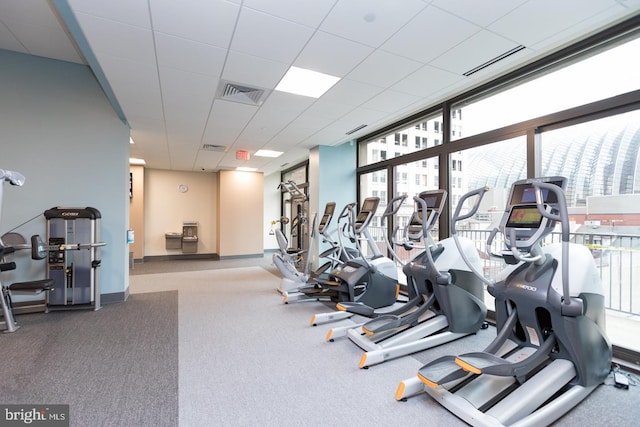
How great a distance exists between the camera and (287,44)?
2.83 m

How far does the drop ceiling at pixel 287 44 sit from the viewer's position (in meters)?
2.36

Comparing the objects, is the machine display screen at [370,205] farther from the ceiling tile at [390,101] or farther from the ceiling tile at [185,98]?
the ceiling tile at [185,98]

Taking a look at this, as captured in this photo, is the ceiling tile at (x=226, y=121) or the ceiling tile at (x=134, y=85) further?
the ceiling tile at (x=226, y=121)

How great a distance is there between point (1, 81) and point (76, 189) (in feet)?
5.29

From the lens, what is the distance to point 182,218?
962 centimetres

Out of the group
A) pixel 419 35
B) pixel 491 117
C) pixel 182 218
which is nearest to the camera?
pixel 419 35

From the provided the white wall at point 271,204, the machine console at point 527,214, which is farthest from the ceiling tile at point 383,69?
the white wall at point 271,204

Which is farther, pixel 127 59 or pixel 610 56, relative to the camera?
pixel 127 59

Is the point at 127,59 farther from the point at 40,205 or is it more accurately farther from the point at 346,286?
the point at 346,286

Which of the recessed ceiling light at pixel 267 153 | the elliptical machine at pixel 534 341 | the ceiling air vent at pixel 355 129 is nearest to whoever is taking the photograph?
the elliptical machine at pixel 534 341

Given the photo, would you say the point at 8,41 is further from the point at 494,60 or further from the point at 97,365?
the point at 494,60

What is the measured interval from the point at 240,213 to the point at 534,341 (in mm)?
8368

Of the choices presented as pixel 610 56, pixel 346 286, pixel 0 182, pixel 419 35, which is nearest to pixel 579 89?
pixel 610 56

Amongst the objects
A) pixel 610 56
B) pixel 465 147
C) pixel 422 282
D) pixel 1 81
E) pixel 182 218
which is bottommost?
pixel 422 282
